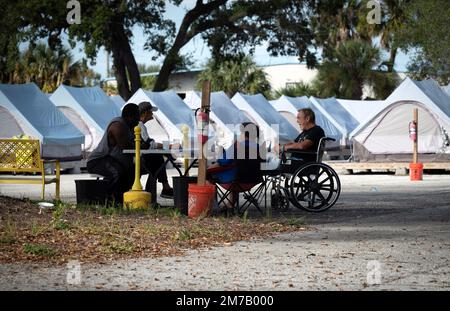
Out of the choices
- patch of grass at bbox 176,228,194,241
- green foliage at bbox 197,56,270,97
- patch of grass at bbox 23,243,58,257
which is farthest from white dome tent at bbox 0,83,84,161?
green foliage at bbox 197,56,270,97

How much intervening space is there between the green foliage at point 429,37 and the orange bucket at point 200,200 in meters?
29.9

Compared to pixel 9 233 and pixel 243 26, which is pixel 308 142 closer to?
pixel 9 233

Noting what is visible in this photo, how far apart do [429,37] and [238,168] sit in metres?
32.7

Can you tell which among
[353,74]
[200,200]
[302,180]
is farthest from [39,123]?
[353,74]

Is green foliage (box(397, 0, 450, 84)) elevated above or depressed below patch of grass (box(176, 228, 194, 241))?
above

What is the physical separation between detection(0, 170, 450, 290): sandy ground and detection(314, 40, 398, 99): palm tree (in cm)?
4780

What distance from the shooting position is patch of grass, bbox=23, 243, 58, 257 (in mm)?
9055

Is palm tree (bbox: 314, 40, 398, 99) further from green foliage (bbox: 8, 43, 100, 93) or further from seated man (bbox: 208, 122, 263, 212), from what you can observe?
seated man (bbox: 208, 122, 263, 212)

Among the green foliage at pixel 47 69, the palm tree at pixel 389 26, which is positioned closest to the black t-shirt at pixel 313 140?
the palm tree at pixel 389 26

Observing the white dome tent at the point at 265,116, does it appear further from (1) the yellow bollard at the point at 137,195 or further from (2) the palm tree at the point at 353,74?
(1) the yellow bollard at the point at 137,195

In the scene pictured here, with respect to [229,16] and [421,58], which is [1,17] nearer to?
[229,16]

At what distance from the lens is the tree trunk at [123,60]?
3747cm
